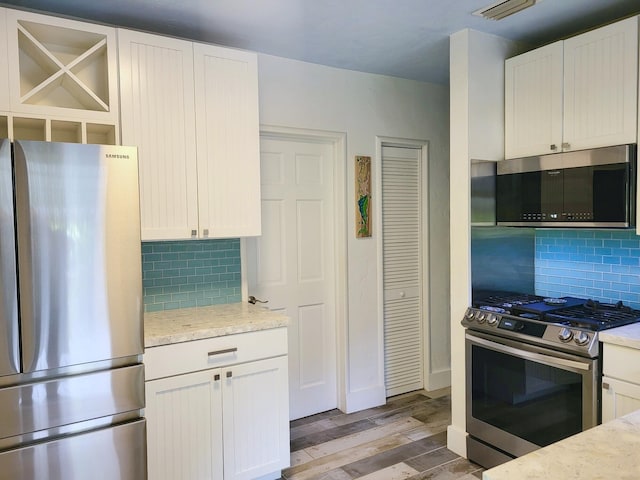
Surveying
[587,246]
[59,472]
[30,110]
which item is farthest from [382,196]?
[59,472]

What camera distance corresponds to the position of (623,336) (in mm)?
2064

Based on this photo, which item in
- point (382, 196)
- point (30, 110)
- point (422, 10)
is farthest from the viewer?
point (382, 196)

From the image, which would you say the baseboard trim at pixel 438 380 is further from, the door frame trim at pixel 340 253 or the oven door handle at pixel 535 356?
the oven door handle at pixel 535 356

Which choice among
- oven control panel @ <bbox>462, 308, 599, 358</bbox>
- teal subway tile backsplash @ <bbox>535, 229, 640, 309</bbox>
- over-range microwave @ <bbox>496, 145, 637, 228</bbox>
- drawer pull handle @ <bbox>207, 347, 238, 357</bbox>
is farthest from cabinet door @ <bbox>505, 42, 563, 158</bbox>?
drawer pull handle @ <bbox>207, 347, 238, 357</bbox>

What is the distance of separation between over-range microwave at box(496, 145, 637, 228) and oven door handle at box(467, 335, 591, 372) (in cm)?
71

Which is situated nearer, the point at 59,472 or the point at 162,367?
Answer: the point at 59,472

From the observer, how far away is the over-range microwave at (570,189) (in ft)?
7.61

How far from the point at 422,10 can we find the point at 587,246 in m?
1.69

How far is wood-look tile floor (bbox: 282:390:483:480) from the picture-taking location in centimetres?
269

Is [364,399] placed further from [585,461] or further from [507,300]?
[585,461]

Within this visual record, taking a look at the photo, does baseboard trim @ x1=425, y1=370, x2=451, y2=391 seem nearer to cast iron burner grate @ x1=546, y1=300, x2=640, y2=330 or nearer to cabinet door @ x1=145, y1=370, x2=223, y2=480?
cast iron burner grate @ x1=546, y1=300, x2=640, y2=330

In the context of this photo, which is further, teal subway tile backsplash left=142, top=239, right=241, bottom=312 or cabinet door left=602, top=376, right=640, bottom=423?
teal subway tile backsplash left=142, top=239, right=241, bottom=312

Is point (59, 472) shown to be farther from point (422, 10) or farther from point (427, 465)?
point (422, 10)

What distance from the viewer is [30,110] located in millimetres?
2133
